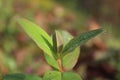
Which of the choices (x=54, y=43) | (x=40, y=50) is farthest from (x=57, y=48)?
(x=40, y=50)

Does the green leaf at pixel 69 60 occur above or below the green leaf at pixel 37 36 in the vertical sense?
below

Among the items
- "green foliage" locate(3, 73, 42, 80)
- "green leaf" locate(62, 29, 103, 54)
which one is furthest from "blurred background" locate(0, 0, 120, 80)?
"green foliage" locate(3, 73, 42, 80)

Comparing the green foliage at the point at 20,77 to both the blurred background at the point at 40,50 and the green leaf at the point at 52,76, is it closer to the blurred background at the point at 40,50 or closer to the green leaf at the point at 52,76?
the green leaf at the point at 52,76

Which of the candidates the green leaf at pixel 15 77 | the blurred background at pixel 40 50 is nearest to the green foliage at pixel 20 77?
the green leaf at pixel 15 77

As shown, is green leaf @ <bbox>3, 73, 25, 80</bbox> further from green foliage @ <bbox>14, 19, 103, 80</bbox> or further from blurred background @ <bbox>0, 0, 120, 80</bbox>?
Result: blurred background @ <bbox>0, 0, 120, 80</bbox>

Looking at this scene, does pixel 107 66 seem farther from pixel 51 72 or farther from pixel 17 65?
pixel 51 72

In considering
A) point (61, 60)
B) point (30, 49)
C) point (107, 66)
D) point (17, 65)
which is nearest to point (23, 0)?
point (30, 49)
